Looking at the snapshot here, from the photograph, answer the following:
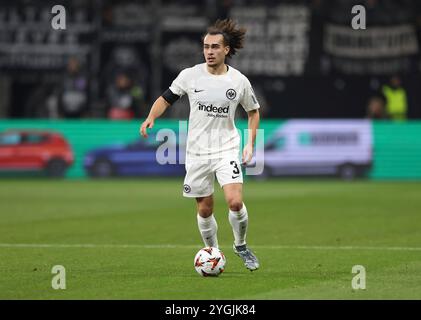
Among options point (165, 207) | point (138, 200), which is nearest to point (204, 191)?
point (165, 207)

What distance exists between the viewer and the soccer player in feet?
38.2

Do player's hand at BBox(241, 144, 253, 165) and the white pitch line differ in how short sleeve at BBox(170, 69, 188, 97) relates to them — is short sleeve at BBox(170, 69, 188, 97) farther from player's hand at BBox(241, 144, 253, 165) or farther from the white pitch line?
the white pitch line

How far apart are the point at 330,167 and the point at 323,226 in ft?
40.1

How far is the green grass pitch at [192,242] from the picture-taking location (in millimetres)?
10172

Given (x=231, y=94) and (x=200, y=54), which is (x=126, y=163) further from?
(x=231, y=94)

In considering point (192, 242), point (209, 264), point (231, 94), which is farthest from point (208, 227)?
point (192, 242)

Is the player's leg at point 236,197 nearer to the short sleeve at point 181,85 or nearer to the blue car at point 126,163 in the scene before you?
the short sleeve at point 181,85

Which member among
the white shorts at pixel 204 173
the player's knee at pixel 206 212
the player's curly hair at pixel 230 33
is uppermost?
the player's curly hair at pixel 230 33

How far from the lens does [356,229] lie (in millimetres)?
16500

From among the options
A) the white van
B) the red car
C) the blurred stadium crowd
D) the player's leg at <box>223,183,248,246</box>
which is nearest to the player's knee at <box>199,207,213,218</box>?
the player's leg at <box>223,183,248,246</box>

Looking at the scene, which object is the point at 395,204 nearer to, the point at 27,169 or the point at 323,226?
the point at 323,226

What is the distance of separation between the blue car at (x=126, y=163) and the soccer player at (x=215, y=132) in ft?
57.4

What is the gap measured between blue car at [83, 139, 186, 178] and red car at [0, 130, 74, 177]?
63 centimetres

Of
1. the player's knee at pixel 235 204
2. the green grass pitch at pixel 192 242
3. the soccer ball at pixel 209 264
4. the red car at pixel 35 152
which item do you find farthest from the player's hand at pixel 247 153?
the red car at pixel 35 152
